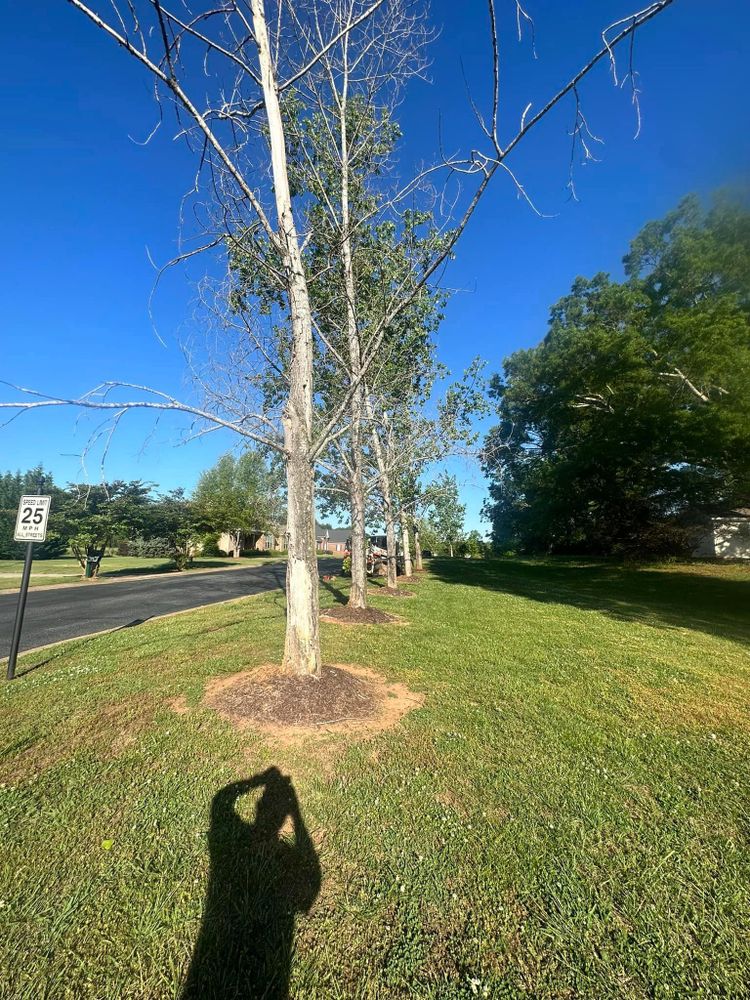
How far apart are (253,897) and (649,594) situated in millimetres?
15827

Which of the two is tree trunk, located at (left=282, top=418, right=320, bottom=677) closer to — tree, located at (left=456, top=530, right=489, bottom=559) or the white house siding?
the white house siding

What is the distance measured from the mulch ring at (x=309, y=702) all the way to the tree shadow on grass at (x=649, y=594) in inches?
292

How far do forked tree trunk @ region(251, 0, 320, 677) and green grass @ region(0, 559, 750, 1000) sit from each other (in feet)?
3.37

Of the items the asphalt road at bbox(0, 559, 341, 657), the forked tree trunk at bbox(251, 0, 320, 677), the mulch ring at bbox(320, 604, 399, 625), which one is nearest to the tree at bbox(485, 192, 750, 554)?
the mulch ring at bbox(320, 604, 399, 625)

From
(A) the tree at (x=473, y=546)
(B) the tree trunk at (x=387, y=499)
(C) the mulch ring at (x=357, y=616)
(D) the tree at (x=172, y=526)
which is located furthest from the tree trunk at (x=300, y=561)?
(A) the tree at (x=473, y=546)

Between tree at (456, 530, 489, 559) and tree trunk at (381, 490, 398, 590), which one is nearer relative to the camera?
tree trunk at (381, 490, 398, 590)

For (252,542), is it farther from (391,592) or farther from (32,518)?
(32,518)

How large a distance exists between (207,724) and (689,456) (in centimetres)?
1717

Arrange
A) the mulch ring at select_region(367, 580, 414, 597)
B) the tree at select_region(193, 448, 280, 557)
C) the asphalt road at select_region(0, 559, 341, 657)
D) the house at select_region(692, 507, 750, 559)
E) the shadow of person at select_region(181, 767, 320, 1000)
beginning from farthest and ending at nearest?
the tree at select_region(193, 448, 280, 557)
the house at select_region(692, 507, 750, 559)
the mulch ring at select_region(367, 580, 414, 597)
the asphalt road at select_region(0, 559, 341, 657)
the shadow of person at select_region(181, 767, 320, 1000)

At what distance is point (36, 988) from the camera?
1575 millimetres

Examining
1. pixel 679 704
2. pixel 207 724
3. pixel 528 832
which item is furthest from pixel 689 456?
pixel 207 724

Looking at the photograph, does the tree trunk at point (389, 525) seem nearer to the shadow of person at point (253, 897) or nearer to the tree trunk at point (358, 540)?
the tree trunk at point (358, 540)

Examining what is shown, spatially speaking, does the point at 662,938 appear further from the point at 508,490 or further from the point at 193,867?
the point at 508,490

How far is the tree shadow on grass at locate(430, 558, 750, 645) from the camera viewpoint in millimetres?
9414
